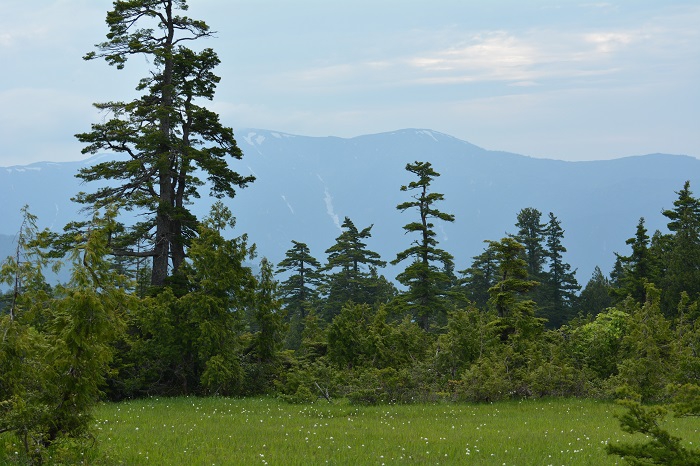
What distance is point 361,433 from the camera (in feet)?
45.5

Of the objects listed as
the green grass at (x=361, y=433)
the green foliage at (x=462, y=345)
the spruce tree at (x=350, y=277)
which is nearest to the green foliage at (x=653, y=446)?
the green grass at (x=361, y=433)

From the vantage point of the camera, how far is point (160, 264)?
27.2 m

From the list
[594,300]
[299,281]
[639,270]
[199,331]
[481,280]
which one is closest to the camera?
[199,331]

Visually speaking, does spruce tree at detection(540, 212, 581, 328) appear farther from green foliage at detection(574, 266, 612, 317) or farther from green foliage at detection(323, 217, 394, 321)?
green foliage at detection(323, 217, 394, 321)

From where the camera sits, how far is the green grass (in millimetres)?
11117

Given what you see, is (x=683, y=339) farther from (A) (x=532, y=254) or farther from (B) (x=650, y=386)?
(A) (x=532, y=254)

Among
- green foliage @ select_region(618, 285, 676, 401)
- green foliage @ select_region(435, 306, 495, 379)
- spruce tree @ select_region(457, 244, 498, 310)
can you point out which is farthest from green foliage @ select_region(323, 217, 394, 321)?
green foliage @ select_region(618, 285, 676, 401)

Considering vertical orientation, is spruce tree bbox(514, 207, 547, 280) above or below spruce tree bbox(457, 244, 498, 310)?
above

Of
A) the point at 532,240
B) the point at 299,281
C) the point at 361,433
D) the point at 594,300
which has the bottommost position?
the point at 361,433

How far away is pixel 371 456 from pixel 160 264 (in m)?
18.1

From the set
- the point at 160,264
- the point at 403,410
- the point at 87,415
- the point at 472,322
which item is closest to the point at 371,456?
the point at 87,415

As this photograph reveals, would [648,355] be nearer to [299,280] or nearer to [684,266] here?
[684,266]

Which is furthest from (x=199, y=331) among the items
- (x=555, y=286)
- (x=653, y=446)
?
(x=555, y=286)

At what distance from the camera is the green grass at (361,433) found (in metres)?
11.1
